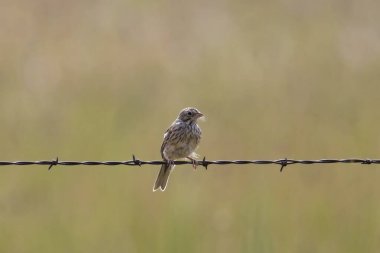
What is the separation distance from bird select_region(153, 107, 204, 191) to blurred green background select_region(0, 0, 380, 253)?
4.51 feet

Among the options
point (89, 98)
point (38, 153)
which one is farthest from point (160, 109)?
point (38, 153)

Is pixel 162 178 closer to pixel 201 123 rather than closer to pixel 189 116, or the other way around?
pixel 189 116

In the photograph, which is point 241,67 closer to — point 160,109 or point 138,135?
point 160,109

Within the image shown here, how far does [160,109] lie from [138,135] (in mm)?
1723

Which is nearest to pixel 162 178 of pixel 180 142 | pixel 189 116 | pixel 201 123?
pixel 180 142

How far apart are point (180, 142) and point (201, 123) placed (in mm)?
4793

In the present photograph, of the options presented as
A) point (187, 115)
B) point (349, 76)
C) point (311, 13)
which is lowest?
point (187, 115)

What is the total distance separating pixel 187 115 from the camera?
12.9 metres

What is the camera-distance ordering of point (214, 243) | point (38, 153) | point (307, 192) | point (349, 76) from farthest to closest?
point (349, 76) < point (38, 153) < point (307, 192) < point (214, 243)

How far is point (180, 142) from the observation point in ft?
41.5

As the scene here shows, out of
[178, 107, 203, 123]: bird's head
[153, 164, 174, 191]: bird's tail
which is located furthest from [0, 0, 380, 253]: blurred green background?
[178, 107, 203, 123]: bird's head

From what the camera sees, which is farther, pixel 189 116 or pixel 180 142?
pixel 189 116

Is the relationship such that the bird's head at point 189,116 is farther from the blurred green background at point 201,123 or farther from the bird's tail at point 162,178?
the blurred green background at point 201,123

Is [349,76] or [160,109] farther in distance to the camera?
[349,76]
